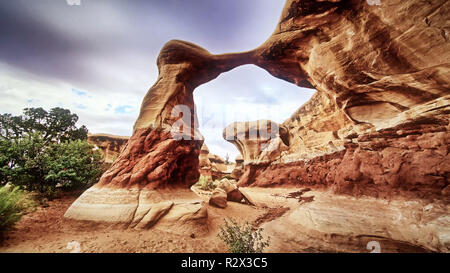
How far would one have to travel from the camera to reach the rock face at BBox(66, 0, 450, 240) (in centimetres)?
335

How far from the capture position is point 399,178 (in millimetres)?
3650

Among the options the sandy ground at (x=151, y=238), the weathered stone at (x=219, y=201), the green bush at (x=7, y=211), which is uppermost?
the green bush at (x=7, y=211)

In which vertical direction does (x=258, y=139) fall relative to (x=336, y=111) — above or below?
below

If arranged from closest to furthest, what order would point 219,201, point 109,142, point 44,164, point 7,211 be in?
point 7,211 < point 44,164 < point 219,201 < point 109,142

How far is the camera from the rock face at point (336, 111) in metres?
3.35

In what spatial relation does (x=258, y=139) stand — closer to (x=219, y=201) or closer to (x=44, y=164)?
(x=219, y=201)

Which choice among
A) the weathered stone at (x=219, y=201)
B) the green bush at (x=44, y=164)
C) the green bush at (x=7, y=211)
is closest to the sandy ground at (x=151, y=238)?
the green bush at (x=7, y=211)

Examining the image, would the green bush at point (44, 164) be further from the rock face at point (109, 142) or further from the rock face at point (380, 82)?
the rock face at point (109, 142)

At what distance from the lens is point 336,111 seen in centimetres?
734

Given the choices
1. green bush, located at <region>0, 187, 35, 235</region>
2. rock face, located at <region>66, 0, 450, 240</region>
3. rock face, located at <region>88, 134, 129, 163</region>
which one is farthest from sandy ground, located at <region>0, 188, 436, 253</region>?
rock face, located at <region>88, 134, 129, 163</region>

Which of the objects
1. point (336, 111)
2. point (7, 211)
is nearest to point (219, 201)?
point (7, 211)
